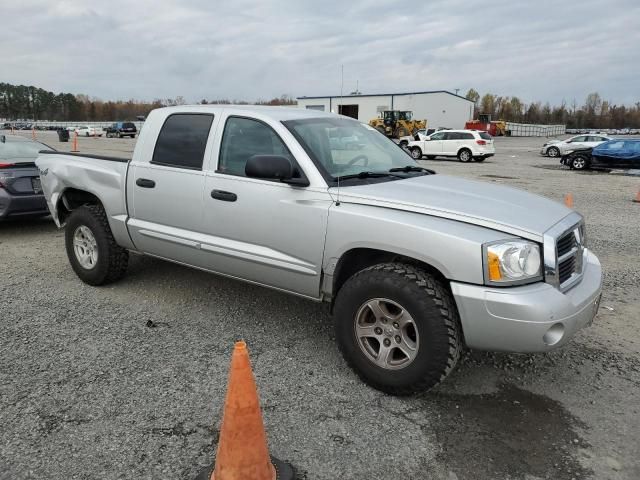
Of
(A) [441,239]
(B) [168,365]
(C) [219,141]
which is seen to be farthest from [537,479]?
(C) [219,141]

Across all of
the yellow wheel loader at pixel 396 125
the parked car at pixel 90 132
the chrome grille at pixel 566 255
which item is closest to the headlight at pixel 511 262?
the chrome grille at pixel 566 255

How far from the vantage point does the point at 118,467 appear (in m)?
2.57

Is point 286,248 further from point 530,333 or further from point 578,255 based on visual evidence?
point 578,255

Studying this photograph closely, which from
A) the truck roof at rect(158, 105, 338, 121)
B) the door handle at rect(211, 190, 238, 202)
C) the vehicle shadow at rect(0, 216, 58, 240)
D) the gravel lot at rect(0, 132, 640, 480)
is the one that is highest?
the truck roof at rect(158, 105, 338, 121)

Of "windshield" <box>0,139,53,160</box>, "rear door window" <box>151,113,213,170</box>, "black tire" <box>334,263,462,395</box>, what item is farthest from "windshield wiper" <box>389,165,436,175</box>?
"windshield" <box>0,139,53,160</box>

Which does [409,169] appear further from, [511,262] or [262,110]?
[511,262]

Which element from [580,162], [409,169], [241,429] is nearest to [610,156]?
[580,162]

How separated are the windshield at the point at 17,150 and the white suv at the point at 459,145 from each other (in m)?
21.0

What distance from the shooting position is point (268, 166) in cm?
339

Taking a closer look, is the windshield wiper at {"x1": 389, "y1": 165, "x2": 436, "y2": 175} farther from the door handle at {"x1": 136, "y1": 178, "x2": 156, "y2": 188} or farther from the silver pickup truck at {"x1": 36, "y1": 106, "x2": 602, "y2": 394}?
the door handle at {"x1": 136, "y1": 178, "x2": 156, "y2": 188}

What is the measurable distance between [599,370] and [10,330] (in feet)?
14.9

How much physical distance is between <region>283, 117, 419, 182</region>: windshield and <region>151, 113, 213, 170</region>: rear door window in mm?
802

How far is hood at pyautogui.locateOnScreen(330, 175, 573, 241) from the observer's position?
3.01 m

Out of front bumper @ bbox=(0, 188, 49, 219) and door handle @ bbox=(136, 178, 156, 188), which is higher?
door handle @ bbox=(136, 178, 156, 188)
